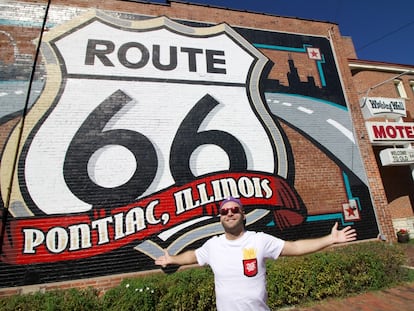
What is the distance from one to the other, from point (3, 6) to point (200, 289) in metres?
7.99

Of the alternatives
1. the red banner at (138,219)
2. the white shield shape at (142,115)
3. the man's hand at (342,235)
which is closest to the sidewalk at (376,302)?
the red banner at (138,219)

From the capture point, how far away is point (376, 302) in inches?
165

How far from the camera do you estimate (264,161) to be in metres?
6.48

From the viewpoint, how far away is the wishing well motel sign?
7.84 metres

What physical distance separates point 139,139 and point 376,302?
565cm

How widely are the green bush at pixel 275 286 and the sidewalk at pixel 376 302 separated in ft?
0.50

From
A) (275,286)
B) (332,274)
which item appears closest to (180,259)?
(275,286)

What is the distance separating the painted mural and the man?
3.77 meters

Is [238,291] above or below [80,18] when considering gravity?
below

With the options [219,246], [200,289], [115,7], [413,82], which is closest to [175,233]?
[200,289]

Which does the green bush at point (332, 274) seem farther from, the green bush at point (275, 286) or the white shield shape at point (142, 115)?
the white shield shape at point (142, 115)

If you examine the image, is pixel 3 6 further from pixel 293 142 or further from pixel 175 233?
pixel 293 142

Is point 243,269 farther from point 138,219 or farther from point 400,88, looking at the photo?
point 400,88

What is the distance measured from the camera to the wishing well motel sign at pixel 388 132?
25.7ft
